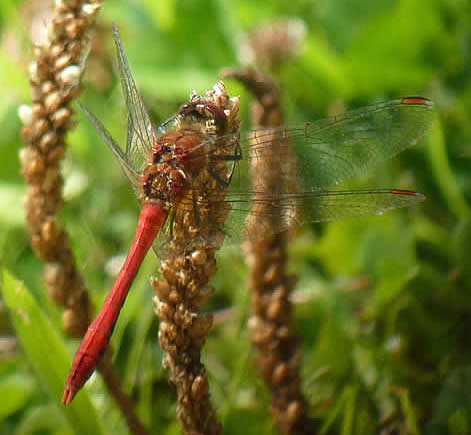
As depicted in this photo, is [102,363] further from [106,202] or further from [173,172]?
[106,202]

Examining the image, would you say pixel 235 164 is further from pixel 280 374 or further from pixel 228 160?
pixel 280 374

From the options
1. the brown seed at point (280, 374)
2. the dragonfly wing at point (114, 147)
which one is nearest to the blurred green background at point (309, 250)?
the brown seed at point (280, 374)

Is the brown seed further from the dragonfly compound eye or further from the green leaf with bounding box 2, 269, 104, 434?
the dragonfly compound eye

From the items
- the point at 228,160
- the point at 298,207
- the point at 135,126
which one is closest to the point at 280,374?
the point at 298,207

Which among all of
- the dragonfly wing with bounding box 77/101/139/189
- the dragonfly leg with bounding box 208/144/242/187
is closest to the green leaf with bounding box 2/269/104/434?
the dragonfly wing with bounding box 77/101/139/189

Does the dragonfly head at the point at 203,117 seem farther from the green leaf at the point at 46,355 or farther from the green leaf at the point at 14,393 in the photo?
the green leaf at the point at 14,393

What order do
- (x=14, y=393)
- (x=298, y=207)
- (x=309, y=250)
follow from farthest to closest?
(x=309, y=250), (x=14, y=393), (x=298, y=207)
